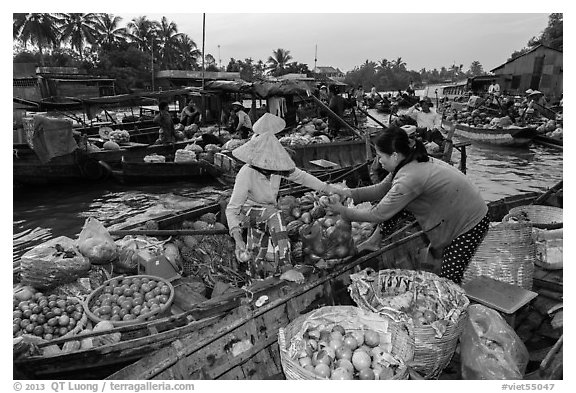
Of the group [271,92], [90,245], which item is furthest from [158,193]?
[90,245]

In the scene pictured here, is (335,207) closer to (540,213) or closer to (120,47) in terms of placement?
(540,213)

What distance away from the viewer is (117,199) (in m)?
9.84

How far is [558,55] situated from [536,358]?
92.9 feet

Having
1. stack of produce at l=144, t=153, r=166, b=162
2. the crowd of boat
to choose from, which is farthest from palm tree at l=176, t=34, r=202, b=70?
the crowd of boat

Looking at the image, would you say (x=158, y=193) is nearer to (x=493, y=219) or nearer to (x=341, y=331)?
(x=493, y=219)

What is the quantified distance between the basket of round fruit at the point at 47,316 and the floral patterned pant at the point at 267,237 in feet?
5.16

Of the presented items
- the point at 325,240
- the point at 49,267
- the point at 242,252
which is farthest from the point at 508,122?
the point at 49,267

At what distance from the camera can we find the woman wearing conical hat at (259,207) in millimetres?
2959

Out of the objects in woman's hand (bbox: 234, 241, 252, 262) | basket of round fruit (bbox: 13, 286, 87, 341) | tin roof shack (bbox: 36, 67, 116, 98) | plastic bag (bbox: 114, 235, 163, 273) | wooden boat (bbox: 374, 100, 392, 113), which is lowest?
basket of round fruit (bbox: 13, 286, 87, 341)

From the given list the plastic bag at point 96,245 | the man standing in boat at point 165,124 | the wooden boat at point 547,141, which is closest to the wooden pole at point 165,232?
the plastic bag at point 96,245

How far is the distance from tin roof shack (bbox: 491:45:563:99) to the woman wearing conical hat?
2751 cm

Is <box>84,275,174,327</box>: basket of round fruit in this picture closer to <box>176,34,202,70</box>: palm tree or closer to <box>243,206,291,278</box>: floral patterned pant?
<box>243,206,291,278</box>: floral patterned pant

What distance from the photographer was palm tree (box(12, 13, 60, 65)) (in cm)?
3161

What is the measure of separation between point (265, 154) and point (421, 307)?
5.15ft
